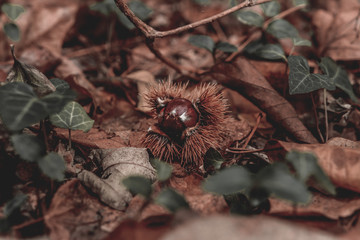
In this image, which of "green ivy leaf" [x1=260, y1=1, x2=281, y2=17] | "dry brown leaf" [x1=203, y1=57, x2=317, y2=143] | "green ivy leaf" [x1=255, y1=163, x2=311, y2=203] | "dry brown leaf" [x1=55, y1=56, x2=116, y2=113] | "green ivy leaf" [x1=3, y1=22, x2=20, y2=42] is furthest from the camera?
"green ivy leaf" [x1=260, y1=1, x2=281, y2=17]

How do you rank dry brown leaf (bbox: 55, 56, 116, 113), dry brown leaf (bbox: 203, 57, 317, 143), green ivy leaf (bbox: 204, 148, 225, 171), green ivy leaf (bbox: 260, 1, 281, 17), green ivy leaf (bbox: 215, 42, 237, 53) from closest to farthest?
1. green ivy leaf (bbox: 204, 148, 225, 171)
2. dry brown leaf (bbox: 203, 57, 317, 143)
3. dry brown leaf (bbox: 55, 56, 116, 113)
4. green ivy leaf (bbox: 215, 42, 237, 53)
5. green ivy leaf (bbox: 260, 1, 281, 17)

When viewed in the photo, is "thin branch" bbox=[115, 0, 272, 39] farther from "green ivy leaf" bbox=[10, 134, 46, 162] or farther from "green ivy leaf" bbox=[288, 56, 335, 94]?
"green ivy leaf" bbox=[10, 134, 46, 162]

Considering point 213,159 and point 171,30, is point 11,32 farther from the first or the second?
point 213,159

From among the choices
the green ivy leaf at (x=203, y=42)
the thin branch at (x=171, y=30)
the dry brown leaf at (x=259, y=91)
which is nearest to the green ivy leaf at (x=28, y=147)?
the thin branch at (x=171, y=30)

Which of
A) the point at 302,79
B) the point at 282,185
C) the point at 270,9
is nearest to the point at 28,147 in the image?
the point at 282,185

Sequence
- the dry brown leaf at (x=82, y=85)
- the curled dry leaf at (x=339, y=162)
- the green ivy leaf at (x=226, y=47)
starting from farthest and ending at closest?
the green ivy leaf at (x=226, y=47) → the dry brown leaf at (x=82, y=85) → the curled dry leaf at (x=339, y=162)

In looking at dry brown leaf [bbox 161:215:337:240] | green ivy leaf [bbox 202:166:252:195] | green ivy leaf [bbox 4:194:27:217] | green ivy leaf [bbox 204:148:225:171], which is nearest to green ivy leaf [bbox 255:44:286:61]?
green ivy leaf [bbox 204:148:225:171]

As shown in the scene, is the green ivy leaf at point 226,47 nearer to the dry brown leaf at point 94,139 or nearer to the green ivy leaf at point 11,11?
the dry brown leaf at point 94,139
